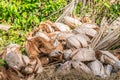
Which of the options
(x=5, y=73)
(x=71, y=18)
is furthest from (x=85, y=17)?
(x=5, y=73)

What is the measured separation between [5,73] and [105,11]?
10.8 ft

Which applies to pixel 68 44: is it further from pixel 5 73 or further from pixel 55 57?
pixel 5 73

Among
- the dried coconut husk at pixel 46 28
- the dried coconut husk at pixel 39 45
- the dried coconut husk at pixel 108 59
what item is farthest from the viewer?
the dried coconut husk at pixel 46 28

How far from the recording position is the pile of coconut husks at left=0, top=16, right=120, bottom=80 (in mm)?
5844

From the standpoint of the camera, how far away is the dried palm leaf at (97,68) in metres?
5.78

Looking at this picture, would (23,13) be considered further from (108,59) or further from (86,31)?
(108,59)

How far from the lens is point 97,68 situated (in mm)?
5840

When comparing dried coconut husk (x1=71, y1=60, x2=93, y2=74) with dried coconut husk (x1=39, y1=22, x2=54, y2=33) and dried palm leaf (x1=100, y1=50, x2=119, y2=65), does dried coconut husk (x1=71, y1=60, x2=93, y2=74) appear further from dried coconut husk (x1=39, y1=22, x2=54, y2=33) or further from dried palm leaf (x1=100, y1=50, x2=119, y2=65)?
dried coconut husk (x1=39, y1=22, x2=54, y2=33)

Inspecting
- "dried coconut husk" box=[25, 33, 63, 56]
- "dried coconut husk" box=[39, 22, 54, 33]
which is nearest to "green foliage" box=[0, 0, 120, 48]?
"dried coconut husk" box=[39, 22, 54, 33]

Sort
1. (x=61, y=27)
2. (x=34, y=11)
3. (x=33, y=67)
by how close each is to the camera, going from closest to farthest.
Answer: (x=33, y=67) < (x=61, y=27) < (x=34, y=11)

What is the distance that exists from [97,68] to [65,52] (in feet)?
1.93

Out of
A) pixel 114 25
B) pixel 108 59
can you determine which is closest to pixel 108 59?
pixel 108 59

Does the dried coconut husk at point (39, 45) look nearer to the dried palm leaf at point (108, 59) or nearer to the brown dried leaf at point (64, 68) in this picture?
the brown dried leaf at point (64, 68)

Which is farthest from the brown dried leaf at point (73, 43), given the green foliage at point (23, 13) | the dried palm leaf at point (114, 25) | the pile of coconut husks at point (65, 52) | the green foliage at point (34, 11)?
the green foliage at point (34, 11)
